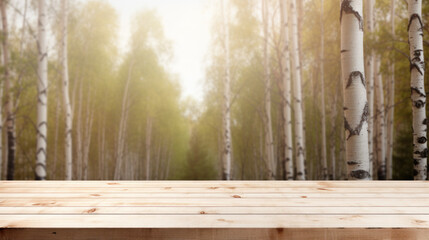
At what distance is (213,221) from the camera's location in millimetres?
1440

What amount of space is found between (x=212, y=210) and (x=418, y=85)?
192 inches

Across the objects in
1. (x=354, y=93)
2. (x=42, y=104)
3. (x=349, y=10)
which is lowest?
(x=354, y=93)

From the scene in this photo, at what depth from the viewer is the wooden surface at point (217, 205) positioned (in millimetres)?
1428

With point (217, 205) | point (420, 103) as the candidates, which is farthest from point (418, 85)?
point (217, 205)

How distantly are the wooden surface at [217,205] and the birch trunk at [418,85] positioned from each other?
3040 millimetres

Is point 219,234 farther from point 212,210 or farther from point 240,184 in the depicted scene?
point 240,184

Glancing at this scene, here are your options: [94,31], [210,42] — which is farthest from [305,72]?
[94,31]

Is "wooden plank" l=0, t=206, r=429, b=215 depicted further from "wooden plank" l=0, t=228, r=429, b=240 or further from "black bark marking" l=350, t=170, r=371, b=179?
"black bark marking" l=350, t=170, r=371, b=179

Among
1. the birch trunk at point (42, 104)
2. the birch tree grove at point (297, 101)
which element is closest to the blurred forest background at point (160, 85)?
the birch tree grove at point (297, 101)

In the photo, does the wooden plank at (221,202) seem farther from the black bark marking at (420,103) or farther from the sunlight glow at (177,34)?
the sunlight glow at (177,34)

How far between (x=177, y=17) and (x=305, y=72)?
27.4ft

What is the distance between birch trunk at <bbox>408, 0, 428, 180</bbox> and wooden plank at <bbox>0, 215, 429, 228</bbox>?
4249 mm

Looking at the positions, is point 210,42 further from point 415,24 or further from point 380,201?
point 380,201

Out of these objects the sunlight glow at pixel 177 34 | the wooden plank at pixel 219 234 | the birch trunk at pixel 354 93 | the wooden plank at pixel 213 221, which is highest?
the sunlight glow at pixel 177 34
